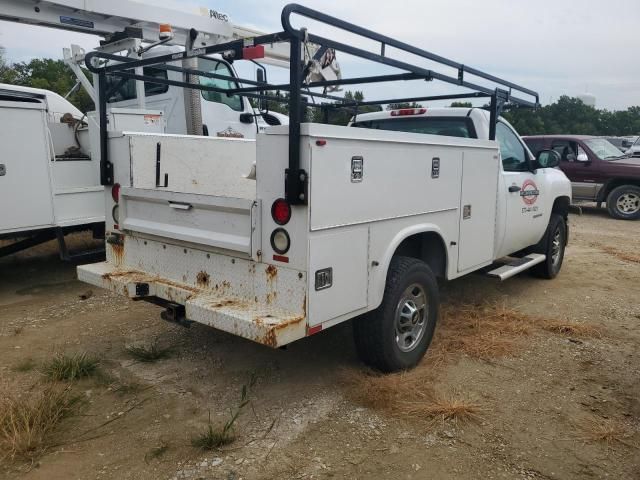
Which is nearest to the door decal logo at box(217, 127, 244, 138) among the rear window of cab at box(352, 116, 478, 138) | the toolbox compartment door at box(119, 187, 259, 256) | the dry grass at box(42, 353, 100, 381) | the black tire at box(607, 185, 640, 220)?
the rear window of cab at box(352, 116, 478, 138)

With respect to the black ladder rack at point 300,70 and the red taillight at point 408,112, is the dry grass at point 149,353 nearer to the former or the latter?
the black ladder rack at point 300,70

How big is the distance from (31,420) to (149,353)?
Answer: 1.14m

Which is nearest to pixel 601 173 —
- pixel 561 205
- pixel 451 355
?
pixel 561 205

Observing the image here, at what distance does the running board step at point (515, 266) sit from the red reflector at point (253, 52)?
122 inches

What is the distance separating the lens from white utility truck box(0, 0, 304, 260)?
5.63m

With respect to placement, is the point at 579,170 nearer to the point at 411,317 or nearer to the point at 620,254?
the point at 620,254

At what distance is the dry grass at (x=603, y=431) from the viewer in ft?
10.3

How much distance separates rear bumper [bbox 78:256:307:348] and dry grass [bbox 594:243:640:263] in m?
6.88

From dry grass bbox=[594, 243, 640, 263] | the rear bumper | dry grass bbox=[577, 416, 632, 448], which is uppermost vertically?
the rear bumper

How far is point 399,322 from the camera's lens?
386 cm

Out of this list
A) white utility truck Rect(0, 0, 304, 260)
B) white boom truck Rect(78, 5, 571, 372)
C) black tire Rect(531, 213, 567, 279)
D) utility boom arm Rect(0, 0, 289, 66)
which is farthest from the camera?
utility boom arm Rect(0, 0, 289, 66)

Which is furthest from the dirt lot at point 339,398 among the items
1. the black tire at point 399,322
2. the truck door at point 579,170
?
the truck door at point 579,170

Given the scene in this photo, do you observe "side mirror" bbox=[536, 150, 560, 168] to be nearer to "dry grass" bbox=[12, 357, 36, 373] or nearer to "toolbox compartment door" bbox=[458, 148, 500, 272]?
"toolbox compartment door" bbox=[458, 148, 500, 272]

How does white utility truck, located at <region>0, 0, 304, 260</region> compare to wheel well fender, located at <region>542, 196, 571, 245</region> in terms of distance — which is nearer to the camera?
white utility truck, located at <region>0, 0, 304, 260</region>
